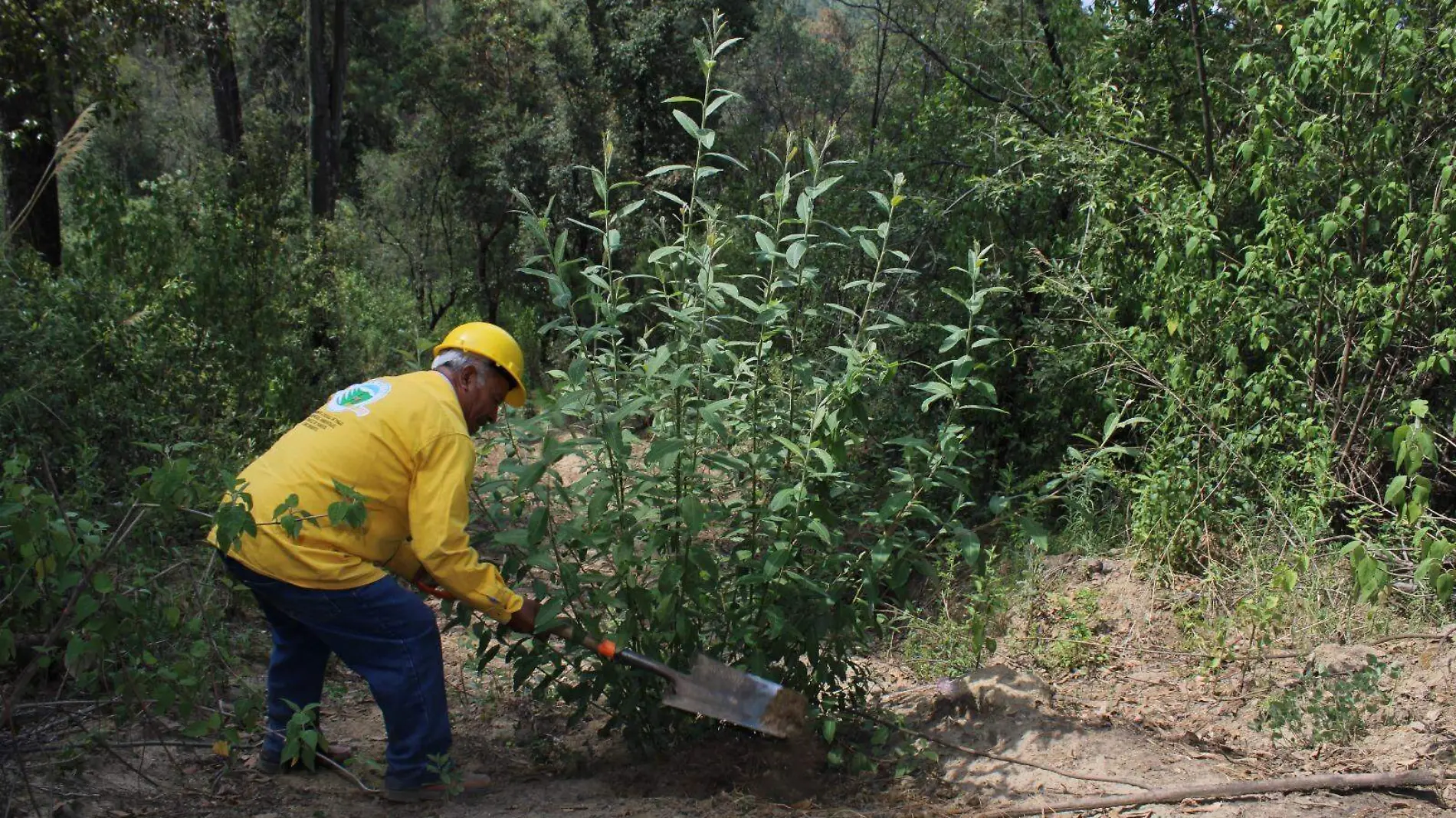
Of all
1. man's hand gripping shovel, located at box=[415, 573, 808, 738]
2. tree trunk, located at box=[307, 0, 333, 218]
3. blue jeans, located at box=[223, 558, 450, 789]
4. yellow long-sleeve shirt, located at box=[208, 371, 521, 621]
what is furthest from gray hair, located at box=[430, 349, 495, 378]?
tree trunk, located at box=[307, 0, 333, 218]

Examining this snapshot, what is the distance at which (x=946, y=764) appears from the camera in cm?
399

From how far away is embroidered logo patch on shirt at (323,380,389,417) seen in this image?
3695mm

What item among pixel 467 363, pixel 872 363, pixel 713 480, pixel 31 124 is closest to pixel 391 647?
pixel 467 363

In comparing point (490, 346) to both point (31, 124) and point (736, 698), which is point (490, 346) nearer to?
point (736, 698)

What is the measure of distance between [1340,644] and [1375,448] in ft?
4.11

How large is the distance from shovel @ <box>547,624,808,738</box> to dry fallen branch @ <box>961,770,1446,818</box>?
0.70m

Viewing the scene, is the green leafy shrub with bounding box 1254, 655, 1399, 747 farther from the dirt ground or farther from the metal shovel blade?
the metal shovel blade

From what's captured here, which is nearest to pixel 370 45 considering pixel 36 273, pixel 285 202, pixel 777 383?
pixel 285 202

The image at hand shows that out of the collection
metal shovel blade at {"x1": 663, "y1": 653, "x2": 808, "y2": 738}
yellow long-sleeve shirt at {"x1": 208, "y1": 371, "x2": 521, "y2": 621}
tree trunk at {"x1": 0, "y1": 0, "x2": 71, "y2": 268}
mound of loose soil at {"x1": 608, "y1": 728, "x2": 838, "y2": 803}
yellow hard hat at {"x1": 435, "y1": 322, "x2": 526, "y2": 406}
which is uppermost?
tree trunk at {"x1": 0, "y1": 0, "x2": 71, "y2": 268}

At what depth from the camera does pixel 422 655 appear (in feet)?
12.4

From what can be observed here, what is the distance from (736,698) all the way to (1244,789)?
1.62 m

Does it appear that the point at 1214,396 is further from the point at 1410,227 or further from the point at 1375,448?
the point at 1410,227

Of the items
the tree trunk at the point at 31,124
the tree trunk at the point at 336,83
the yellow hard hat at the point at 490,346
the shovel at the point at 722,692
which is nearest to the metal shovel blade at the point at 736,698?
the shovel at the point at 722,692

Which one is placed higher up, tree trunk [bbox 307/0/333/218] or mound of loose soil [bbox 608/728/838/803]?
tree trunk [bbox 307/0/333/218]
